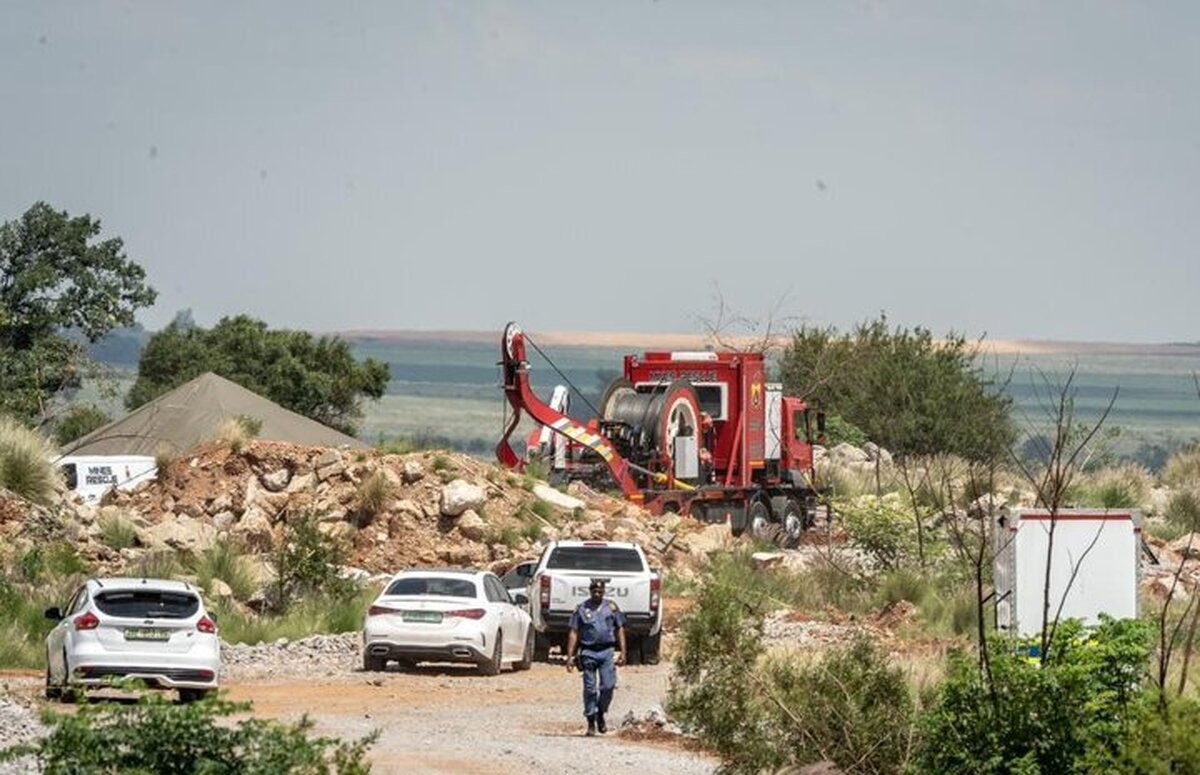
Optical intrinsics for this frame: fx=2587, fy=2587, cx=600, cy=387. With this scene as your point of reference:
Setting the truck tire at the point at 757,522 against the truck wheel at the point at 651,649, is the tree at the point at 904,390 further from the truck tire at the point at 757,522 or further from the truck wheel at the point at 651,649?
the truck wheel at the point at 651,649

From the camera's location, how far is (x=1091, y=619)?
2448cm

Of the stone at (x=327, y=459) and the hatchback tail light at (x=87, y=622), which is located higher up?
the stone at (x=327, y=459)

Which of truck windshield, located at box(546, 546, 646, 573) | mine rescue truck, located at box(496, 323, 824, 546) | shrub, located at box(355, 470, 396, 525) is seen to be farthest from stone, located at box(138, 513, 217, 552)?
truck windshield, located at box(546, 546, 646, 573)

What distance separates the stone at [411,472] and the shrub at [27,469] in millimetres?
6639

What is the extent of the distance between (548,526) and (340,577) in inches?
281

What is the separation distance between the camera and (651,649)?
35.1 m

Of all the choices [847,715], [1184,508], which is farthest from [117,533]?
[1184,508]

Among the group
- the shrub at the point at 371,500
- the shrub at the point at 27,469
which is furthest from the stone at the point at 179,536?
the shrub at the point at 371,500

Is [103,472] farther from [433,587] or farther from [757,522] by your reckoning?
[433,587]

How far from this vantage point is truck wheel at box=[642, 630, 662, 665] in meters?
34.9

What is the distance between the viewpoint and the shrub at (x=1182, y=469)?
70562mm

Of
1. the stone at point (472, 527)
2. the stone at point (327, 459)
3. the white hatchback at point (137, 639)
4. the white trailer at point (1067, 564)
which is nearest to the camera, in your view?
the white trailer at point (1067, 564)

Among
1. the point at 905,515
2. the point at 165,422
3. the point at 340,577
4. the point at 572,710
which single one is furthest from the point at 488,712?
the point at 165,422

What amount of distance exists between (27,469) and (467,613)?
15.1 metres
